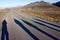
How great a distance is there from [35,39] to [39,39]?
33 centimetres

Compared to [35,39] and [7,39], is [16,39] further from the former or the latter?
[35,39]

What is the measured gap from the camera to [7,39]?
10367 mm

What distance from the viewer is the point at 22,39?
1045 centimetres

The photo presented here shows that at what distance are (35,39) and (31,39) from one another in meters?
0.28

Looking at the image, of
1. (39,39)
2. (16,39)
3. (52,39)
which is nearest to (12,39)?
(16,39)

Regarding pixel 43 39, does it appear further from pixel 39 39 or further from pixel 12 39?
pixel 12 39

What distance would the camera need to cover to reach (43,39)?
1061cm

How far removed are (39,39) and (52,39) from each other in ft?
2.88

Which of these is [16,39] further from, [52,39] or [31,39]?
[52,39]

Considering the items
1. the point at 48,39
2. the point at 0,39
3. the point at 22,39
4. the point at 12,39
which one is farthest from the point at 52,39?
the point at 0,39

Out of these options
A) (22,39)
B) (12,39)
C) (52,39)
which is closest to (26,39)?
(22,39)

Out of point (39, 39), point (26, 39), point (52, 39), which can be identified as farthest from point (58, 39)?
point (26, 39)

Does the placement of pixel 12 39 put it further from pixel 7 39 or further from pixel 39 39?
pixel 39 39

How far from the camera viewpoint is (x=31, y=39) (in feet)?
34.1
